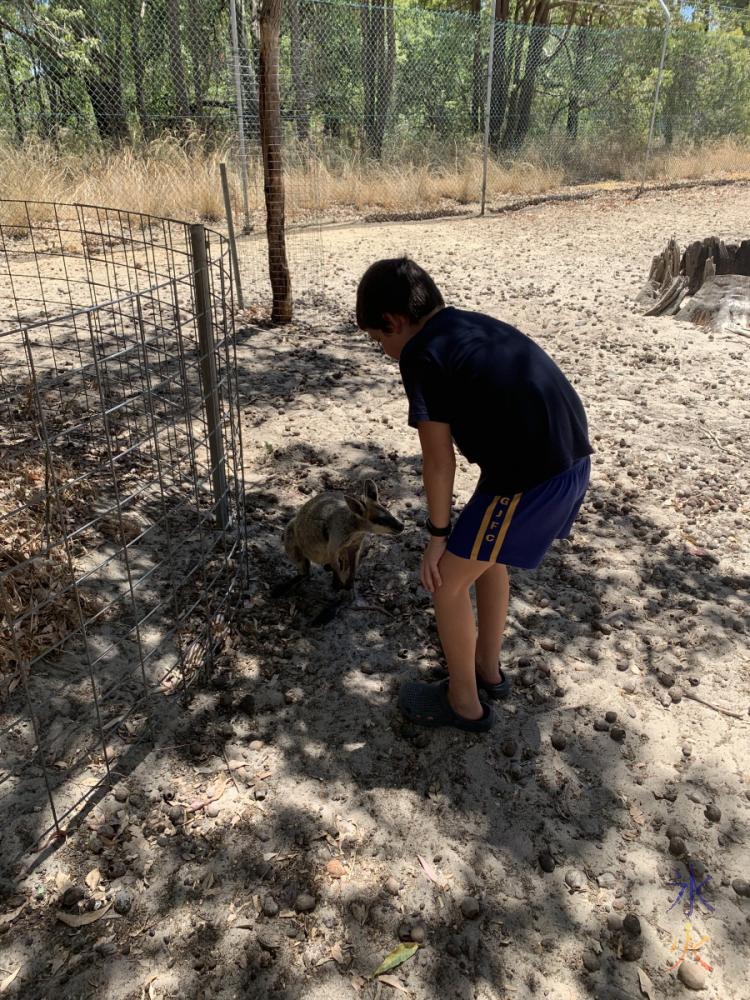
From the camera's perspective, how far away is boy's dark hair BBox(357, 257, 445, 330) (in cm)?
239

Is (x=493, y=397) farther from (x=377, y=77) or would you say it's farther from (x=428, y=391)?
(x=377, y=77)

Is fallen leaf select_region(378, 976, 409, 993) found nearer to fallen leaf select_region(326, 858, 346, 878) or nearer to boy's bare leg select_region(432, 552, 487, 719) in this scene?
fallen leaf select_region(326, 858, 346, 878)

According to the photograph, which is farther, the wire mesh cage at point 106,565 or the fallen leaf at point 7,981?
the wire mesh cage at point 106,565

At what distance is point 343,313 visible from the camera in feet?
28.7

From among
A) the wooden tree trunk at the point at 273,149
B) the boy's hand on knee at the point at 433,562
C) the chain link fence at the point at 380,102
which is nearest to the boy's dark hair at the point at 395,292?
the boy's hand on knee at the point at 433,562

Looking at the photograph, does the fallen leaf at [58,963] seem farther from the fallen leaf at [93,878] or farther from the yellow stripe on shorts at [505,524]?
the yellow stripe on shorts at [505,524]

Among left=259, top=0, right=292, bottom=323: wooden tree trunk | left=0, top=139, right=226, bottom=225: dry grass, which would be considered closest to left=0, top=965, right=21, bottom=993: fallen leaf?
left=259, top=0, right=292, bottom=323: wooden tree trunk

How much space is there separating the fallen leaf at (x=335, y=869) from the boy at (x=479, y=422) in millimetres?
982

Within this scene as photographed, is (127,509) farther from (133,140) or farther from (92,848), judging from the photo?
(133,140)

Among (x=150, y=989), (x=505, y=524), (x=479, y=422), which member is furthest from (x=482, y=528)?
(x=150, y=989)

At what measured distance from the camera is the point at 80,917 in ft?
7.66

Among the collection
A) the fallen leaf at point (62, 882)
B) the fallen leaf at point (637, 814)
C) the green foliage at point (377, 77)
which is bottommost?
the fallen leaf at point (637, 814)

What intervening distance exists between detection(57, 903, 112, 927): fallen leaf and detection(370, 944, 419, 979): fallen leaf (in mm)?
886

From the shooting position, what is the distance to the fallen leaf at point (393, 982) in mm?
2199
